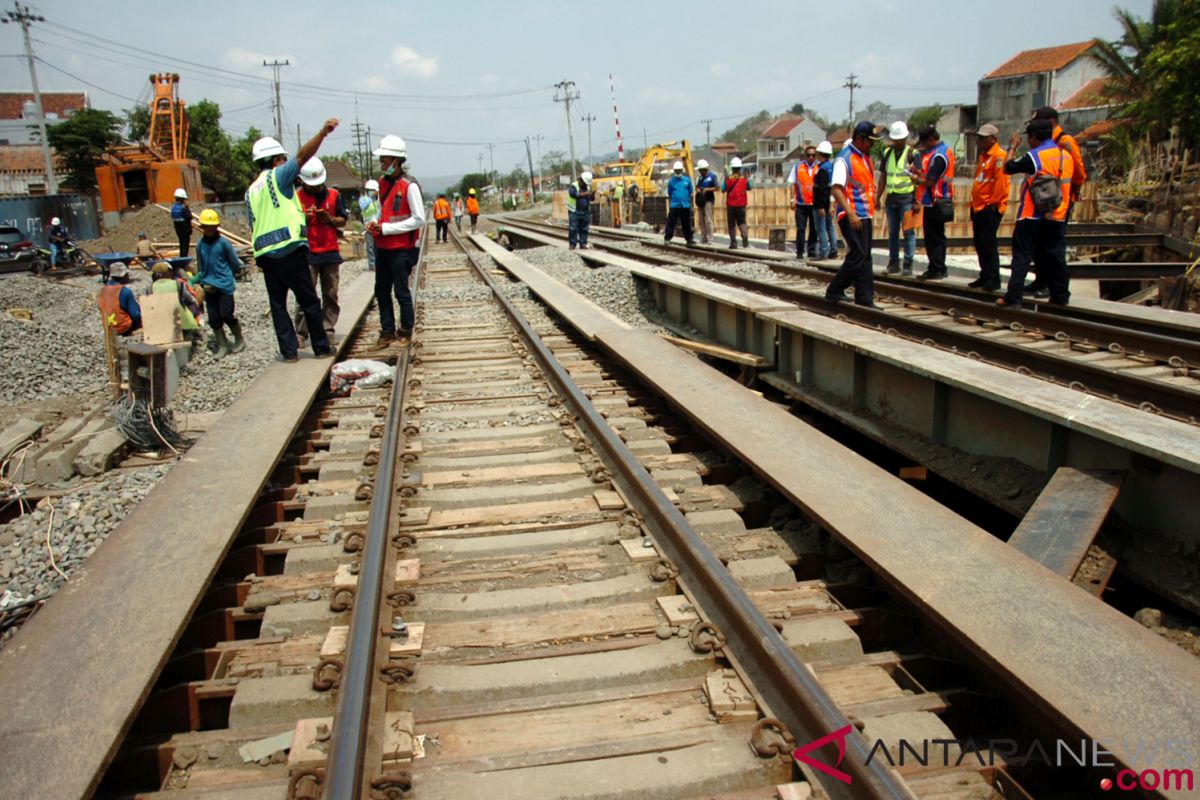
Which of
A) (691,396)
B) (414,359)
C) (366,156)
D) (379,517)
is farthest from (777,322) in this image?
(366,156)

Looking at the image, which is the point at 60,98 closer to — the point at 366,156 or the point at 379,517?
the point at 366,156

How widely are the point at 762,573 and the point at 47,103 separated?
10234 cm

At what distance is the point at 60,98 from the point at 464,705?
10390 centimetres

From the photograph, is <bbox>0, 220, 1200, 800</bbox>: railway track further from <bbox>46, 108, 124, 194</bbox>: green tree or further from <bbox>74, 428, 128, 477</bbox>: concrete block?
<bbox>46, 108, 124, 194</bbox>: green tree

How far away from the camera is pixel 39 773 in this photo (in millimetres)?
2465

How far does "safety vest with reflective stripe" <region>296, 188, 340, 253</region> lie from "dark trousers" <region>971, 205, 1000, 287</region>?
6997 millimetres

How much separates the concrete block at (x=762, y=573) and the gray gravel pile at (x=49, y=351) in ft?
32.7

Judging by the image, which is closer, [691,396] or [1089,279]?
[691,396]

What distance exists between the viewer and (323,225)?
27.9 feet

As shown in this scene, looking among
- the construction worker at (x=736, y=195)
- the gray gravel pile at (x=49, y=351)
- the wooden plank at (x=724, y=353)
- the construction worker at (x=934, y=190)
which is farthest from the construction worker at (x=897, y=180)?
the gray gravel pile at (x=49, y=351)

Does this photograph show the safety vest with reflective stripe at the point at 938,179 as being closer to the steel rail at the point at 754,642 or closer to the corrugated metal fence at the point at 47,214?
the steel rail at the point at 754,642

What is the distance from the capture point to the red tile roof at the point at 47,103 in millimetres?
81188

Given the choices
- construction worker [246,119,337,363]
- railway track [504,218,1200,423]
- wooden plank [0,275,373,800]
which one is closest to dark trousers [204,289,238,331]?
construction worker [246,119,337,363]

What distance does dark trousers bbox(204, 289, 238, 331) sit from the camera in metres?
11.0
